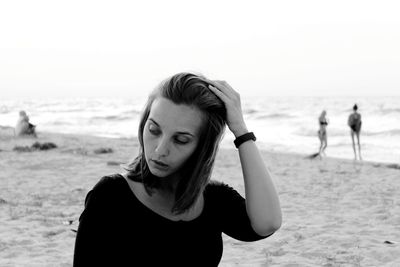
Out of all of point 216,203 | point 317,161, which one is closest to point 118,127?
point 317,161

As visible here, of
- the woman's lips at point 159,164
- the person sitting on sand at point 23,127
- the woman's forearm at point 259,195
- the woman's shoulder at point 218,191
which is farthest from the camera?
the person sitting on sand at point 23,127

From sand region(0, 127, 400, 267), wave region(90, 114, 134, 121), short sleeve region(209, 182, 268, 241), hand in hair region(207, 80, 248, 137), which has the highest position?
hand in hair region(207, 80, 248, 137)

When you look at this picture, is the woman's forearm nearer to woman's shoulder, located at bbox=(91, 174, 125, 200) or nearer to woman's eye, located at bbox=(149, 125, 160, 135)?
woman's eye, located at bbox=(149, 125, 160, 135)

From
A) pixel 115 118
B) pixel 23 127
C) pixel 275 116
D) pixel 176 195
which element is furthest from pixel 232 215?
pixel 275 116

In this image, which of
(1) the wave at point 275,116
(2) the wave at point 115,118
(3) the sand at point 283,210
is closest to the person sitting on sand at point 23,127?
(3) the sand at point 283,210

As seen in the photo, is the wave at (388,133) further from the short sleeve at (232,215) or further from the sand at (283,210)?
the short sleeve at (232,215)

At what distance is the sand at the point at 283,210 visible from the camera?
5.05 m

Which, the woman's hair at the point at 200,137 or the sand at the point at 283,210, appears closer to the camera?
the woman's hair at the point at 200,137

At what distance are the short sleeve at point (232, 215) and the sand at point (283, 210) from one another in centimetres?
289

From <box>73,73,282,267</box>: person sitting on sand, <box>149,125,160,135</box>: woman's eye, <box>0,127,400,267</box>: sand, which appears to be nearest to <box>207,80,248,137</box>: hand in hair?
<box>73,73,282,267</box>: person sitting on sand

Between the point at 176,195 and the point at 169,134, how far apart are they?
0.90 feet

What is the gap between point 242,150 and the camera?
6.66ft

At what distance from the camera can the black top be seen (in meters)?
1.79

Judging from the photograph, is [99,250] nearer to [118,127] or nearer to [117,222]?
[117,222]
